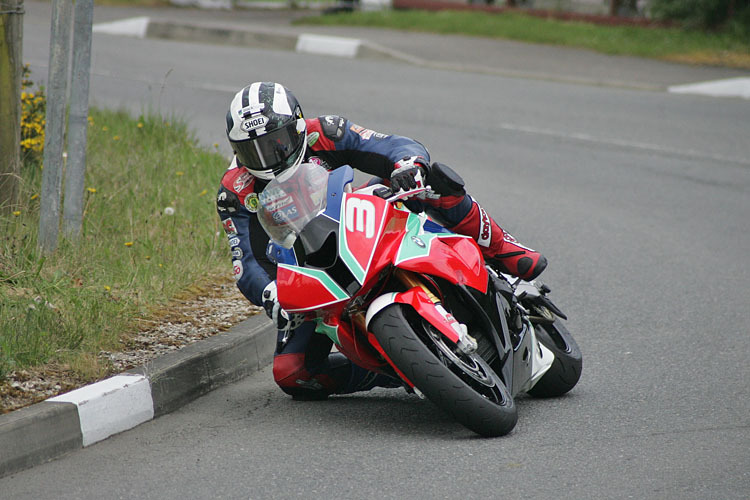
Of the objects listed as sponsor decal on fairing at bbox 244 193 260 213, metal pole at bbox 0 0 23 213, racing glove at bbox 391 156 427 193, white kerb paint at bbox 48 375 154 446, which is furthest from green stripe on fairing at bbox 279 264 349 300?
metal pole at bbox 0 0 23 213

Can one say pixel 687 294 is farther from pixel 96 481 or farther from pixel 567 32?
pixel 567 32

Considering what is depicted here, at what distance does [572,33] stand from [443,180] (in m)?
15.2

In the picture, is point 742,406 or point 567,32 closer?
point 742,406

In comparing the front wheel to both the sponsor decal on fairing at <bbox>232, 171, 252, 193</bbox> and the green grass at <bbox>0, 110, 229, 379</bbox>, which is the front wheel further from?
the green grass at <bbox>0, 110, 229, 379</bbox>

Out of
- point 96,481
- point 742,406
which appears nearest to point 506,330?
point 742,406

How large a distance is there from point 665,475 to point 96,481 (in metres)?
2.06

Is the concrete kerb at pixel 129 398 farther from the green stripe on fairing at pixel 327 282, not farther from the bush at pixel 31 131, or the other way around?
the bush at pixel 31 131

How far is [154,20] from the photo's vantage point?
19.8 meters

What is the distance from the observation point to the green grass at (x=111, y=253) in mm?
4852

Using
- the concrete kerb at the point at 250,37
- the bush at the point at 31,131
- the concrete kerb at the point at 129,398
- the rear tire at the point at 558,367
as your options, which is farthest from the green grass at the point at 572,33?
the concrete kerb at the point at 129,398

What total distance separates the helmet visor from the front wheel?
0.94 metres

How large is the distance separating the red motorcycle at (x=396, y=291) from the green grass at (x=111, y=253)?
1217 millimetres

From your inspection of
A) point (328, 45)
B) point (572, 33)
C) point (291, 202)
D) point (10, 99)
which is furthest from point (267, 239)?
point (572, 33)

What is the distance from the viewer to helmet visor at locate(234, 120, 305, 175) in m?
4.42
